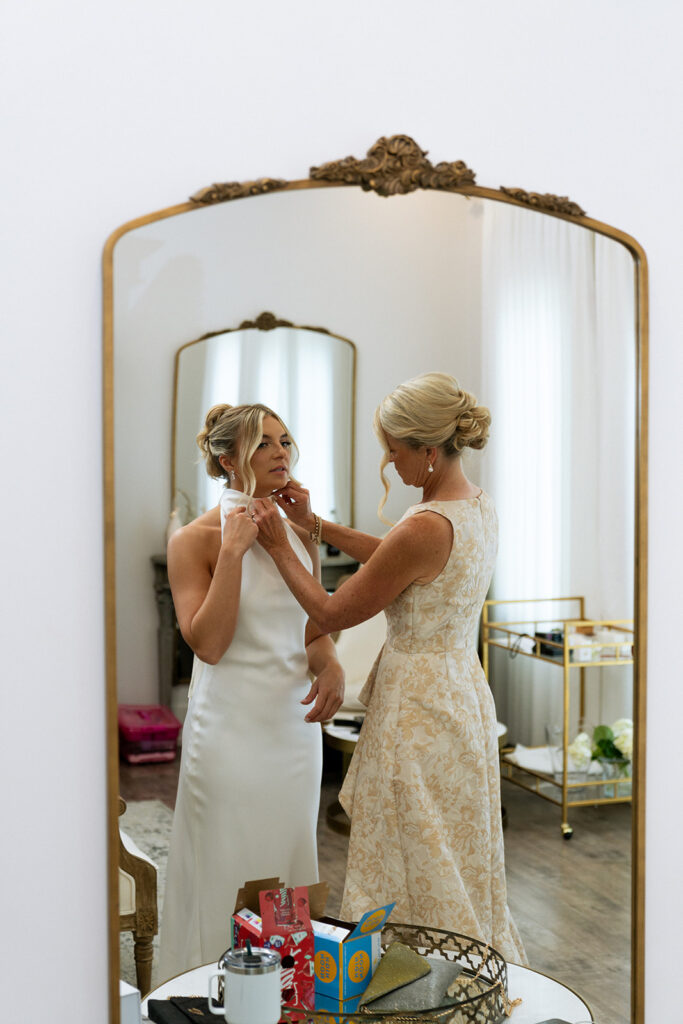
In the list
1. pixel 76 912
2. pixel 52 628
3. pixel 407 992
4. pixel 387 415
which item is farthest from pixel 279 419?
pixel 407 992

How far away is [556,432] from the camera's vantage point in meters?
1.52

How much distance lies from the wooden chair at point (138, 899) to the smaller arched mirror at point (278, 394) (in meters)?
0.45

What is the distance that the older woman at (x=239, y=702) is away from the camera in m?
1.33

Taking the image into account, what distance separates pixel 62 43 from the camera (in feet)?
4.32

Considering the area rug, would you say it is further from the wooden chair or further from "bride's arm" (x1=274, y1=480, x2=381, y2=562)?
"bride's arm" (x1=274, y1=480, x2=381, y2=562)

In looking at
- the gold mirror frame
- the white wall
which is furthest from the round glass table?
the white wall

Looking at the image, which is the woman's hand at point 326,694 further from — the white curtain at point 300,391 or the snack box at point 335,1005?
the snack box at point 335,1005

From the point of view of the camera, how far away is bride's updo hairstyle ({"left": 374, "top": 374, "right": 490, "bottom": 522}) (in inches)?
55.4

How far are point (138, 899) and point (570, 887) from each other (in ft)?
2.14

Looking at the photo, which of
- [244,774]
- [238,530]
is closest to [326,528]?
[238,530]

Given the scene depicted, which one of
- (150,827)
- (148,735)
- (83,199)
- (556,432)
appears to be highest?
(83,199)

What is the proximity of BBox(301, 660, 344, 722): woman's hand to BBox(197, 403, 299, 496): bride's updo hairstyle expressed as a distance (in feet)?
0.90

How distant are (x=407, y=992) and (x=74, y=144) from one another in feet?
4.19

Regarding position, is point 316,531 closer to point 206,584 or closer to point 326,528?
point 326,528
